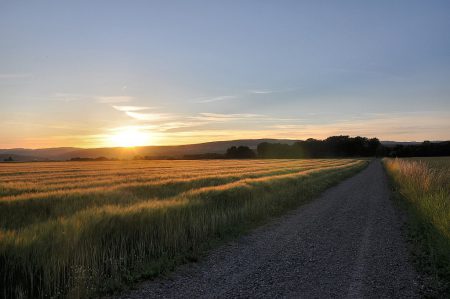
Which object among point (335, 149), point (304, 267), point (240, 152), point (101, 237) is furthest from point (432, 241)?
point (335, 149)

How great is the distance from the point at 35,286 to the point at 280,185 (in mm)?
17392

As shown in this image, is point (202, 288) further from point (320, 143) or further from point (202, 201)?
point (320, 143)

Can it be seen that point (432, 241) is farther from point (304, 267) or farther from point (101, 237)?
point (101, 237)

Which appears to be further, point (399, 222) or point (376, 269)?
point (399, 222)

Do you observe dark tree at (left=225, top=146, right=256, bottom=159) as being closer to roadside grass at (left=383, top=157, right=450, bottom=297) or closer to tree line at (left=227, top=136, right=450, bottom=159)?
tree line at (left=227, top=136, right=450, bottom=159)

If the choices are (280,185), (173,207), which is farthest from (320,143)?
(173,207)

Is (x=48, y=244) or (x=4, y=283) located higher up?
(x=48, y=244)

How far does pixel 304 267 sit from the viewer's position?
754 centimetres

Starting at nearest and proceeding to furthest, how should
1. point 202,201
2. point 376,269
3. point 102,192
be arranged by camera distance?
point 376,269 → point 202,201 → point 102,192

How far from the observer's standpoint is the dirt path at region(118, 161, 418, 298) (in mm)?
6234

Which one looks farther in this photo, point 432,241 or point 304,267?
point 432,241

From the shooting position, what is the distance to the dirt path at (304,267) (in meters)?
6.23

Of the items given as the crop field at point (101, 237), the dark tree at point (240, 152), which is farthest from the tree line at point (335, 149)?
the crop field at point (101, 237)

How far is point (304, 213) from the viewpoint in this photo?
14531mm
